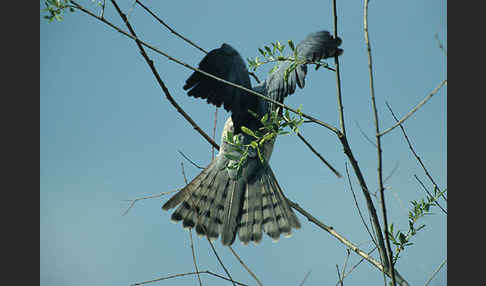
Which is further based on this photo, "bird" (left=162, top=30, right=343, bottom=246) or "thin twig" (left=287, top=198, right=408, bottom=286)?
"bird" (left=162, top=30, right=343, bottom=246)

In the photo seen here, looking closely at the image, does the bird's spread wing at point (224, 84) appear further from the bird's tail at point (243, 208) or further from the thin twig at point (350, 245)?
the thin twig at point (350, 245)

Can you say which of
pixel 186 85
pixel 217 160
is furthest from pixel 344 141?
pixel 217 160

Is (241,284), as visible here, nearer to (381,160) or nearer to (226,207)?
(381,160)

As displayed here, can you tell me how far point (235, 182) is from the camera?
5.10ft

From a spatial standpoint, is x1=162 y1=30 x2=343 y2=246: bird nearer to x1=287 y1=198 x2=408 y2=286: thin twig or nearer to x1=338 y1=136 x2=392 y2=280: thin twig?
x1=287 y1=198 x2=408 y2=286: thin twig

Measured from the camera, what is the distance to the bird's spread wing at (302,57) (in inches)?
45.5

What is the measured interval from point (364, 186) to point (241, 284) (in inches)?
14.9

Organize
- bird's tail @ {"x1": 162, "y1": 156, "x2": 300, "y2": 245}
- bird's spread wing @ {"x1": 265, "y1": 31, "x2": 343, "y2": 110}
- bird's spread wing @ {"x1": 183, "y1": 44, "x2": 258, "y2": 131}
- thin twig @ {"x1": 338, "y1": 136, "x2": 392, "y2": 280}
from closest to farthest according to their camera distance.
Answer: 1. thin twig @ {"x1": 338, "y1": 136, "x2": 392, "y2": 280}
2. bird's spread wing @ {"x1": 265, "y1": 31, "x2": 343, "y2": 110}
3. bird's spread wing @ {"x1": 183, "y1": 44, "x2": 258, "y2": 131}
4. bird's tail @ {"x1": 162, "y1": 156, "x2": 300, "y2": 245}

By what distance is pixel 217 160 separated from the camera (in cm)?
162

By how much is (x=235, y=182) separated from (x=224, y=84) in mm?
394

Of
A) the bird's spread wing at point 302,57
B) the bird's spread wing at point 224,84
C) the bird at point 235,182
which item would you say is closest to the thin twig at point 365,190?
the bird's spread wing at point 302,57

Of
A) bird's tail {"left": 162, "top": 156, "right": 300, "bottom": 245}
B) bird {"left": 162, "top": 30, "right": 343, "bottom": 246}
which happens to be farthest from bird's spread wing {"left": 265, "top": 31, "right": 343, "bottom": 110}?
bird's tail {"left": 162, "top": 156, "right": 300, "bottom": 245}

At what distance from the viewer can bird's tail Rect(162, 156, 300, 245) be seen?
59.9 inches

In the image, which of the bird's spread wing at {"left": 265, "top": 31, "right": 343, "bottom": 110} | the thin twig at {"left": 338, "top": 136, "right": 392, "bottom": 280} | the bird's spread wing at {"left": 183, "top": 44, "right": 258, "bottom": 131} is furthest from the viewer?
the bird's spread wing at {"left": 183, "top": 44, "right": 258, "bottom": 131}
